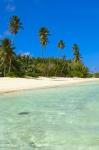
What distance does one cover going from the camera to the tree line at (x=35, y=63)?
6419 centimetres

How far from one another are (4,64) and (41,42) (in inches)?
811

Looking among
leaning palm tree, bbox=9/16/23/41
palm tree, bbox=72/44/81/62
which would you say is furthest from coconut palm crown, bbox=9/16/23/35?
palm tree, bbox=72/44/81/62

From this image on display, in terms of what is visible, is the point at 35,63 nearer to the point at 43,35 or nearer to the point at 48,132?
the point at 43,35

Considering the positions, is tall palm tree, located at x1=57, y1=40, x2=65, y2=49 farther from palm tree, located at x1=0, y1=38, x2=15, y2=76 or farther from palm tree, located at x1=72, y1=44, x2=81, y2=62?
palm tree, located at x1=0, y1=38, x2=15, y2=76

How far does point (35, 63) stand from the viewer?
3369 inches

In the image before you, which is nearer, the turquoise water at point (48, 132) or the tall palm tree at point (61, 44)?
the turquoise water at point (48, 132)

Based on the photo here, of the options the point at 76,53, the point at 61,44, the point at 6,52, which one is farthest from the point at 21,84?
the point at 76,53

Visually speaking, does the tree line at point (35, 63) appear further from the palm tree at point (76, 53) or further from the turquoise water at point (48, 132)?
the turquoise water at point (48, 132)

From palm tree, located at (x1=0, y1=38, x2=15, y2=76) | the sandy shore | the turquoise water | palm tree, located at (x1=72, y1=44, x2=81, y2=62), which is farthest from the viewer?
palm tree, located at (x1=72, y1=44, x2=81, y2=62)

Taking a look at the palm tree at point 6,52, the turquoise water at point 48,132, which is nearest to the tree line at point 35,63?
the palm tree at point 6,52

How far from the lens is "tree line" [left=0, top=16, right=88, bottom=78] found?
64.2m

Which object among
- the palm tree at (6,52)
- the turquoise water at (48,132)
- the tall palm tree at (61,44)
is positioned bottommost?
the turquoise water at (48,132)

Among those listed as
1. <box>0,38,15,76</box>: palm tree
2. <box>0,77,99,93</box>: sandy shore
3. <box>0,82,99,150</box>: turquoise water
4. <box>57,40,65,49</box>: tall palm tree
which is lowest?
<box>0,82,99,150</box>: turquoise water

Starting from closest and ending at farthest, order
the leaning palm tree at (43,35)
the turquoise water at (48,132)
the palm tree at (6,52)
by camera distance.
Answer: the turquoise water at (48,132) < the palm tree at (6,52) < the leaning palm tree at (43,35)
